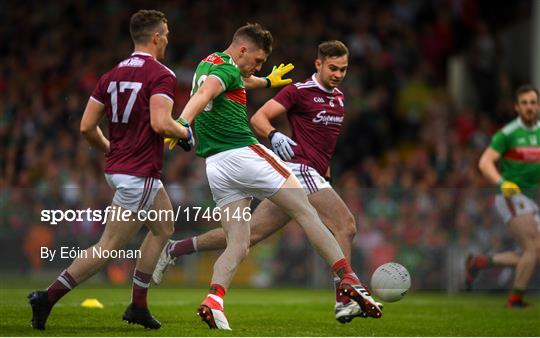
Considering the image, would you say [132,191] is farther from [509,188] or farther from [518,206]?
[518,206]

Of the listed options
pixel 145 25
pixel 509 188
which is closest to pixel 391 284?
pixel 145 25

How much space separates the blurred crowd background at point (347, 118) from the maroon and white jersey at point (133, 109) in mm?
5476

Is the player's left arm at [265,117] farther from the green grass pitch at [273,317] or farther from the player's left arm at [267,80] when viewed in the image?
the green grass pitch at [273,317]

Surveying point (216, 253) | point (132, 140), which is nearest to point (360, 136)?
point (216, 253)

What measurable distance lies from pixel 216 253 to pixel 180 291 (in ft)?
4.38

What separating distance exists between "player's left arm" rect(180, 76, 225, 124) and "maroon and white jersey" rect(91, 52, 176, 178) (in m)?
0.16

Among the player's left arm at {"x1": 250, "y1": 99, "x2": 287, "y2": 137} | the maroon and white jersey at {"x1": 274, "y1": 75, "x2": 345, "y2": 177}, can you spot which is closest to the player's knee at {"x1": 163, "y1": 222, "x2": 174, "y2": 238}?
the player's left arm at {"x1": 250, "y1": 99, "x2": 287, "y2": 137}

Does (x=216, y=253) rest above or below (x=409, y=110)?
below

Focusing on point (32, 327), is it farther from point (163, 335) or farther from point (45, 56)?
point (45, 56)

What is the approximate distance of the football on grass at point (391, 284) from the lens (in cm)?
1001

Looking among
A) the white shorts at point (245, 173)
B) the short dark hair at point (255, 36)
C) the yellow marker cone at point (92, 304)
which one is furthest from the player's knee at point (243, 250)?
the yellow marker cone at point (92, 304)

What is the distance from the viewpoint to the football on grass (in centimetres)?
1001

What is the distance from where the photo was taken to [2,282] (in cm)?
1586

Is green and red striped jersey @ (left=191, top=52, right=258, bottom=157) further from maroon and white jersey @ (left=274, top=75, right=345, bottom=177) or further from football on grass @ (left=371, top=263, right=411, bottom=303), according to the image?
football on grass @ (left=371, top=263, right=411, bottom=303)
